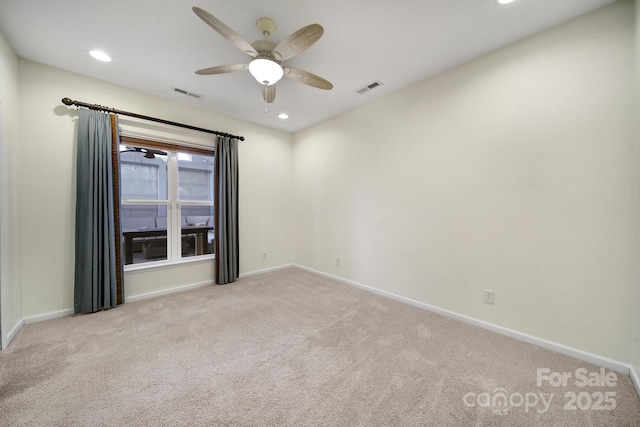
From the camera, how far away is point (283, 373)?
1686 millimetres

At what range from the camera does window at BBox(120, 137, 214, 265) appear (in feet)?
10.5

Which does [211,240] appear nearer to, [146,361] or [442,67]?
[146,361]

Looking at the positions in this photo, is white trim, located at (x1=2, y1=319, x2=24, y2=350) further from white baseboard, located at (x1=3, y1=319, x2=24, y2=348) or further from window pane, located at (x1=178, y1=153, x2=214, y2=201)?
window pane, located at (x1=178, y1=153, x2=214, y2=201)

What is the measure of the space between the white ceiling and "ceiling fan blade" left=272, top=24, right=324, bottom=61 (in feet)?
0.86

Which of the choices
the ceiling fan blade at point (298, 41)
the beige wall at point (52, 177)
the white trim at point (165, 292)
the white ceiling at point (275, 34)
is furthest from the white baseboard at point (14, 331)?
the ceiling fan blade at point (298, 41)

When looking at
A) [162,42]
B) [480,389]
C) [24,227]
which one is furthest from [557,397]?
[24,227]

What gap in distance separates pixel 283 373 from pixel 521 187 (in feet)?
8.31

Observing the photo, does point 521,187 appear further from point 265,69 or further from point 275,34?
point 275,34

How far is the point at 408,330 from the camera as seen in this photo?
229cm

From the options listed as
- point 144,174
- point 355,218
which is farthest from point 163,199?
point 355,218

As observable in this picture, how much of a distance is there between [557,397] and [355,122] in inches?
134

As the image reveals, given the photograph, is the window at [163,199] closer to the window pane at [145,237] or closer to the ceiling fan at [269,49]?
the window pane at [145,237]

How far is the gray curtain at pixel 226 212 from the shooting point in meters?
3.62

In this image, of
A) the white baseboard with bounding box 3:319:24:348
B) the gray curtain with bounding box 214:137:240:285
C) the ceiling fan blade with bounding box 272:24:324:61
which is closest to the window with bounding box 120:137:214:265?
the gray curtain with bounding box 214:137:240:285
